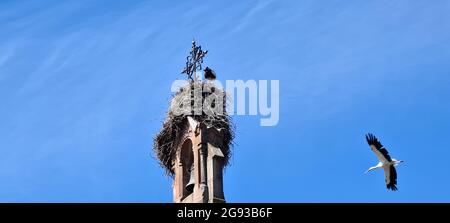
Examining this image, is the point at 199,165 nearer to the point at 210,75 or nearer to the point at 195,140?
the point at 195,140

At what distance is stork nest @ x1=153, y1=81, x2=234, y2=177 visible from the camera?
28250mm

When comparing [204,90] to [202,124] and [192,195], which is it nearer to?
[202,124]

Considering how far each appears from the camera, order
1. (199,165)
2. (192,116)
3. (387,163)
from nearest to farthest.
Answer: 1. (387,163)
2. (199,165)
3. (192,116)

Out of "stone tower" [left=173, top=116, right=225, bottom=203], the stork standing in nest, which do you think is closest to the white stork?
"stone tower" [left=173, top=116, right=225, bottom=203]

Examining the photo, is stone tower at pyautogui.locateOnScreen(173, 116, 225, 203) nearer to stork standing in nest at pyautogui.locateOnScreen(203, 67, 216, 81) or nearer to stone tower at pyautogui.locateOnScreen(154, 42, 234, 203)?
stone tower at pyautogui.locateOnScreen(154, 42, 234, 203)

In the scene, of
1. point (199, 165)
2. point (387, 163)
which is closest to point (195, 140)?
point (199, 165)

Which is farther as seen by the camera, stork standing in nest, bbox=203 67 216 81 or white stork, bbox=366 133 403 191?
stork standing in nest, bbox=203 67 216 81

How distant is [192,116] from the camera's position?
28469 millimetres

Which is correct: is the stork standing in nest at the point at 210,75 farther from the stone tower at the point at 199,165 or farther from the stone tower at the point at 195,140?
the stone tower at the point at 199,165

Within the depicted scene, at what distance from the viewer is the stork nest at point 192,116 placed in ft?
92.7
